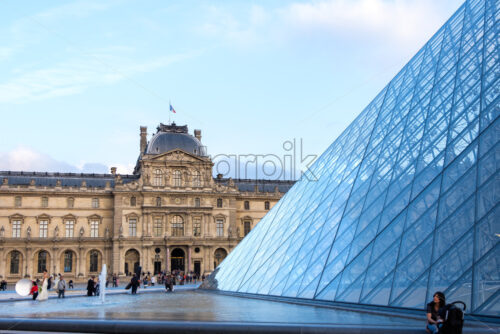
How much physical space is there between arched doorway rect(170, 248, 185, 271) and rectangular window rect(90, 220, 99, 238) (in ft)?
29.8

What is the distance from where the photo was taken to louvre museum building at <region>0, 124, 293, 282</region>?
192 ft

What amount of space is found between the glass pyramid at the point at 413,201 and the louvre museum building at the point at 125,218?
4166 cm

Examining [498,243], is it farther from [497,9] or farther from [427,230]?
[497,9]

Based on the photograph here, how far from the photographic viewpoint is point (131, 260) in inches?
2382

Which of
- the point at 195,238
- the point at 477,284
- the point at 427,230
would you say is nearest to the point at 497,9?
the point at 427,230

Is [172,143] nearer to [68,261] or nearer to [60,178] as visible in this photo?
[60,178]

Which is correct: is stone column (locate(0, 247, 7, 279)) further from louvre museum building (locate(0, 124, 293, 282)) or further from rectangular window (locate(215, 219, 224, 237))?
rectangular window (locate(215, 219, 224, 237))

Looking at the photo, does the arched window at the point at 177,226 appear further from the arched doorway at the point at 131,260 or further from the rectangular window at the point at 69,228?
the rectangular window at the point at 69,228

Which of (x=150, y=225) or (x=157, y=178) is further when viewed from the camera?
(x=157, y=178)

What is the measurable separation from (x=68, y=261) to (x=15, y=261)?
555 cm

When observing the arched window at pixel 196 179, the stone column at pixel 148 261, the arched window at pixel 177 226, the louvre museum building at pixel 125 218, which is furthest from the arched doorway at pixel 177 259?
the arched window at pixel 196 179

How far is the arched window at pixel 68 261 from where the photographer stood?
59.6 metres

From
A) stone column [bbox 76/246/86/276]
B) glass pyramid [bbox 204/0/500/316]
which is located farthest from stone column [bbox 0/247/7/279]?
glass pyramid [bbox 204/0/500/316]

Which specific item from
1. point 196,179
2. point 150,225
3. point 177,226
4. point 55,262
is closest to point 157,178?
point 196,179
